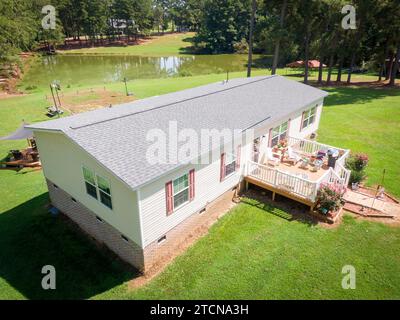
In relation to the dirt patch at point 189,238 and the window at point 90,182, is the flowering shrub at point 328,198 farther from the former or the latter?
the window at point 90,182

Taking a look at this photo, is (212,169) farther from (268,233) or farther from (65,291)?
(65,291)

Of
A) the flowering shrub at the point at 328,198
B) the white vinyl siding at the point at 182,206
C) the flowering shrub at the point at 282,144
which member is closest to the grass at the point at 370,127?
the flowering shrub at the point at 328,198

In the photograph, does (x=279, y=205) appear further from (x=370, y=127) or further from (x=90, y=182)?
(x=370, y=127)

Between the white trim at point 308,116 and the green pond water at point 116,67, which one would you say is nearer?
the white trim at point 308,116

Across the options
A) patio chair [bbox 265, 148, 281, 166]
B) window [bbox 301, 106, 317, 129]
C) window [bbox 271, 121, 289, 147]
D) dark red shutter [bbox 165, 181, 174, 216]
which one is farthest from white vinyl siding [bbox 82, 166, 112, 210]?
window [bbox 301, 106, 317, 129]

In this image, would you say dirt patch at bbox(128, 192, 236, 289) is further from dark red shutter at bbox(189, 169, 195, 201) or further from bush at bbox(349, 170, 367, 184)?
bush at bbox(349, 170, 367, 184)
